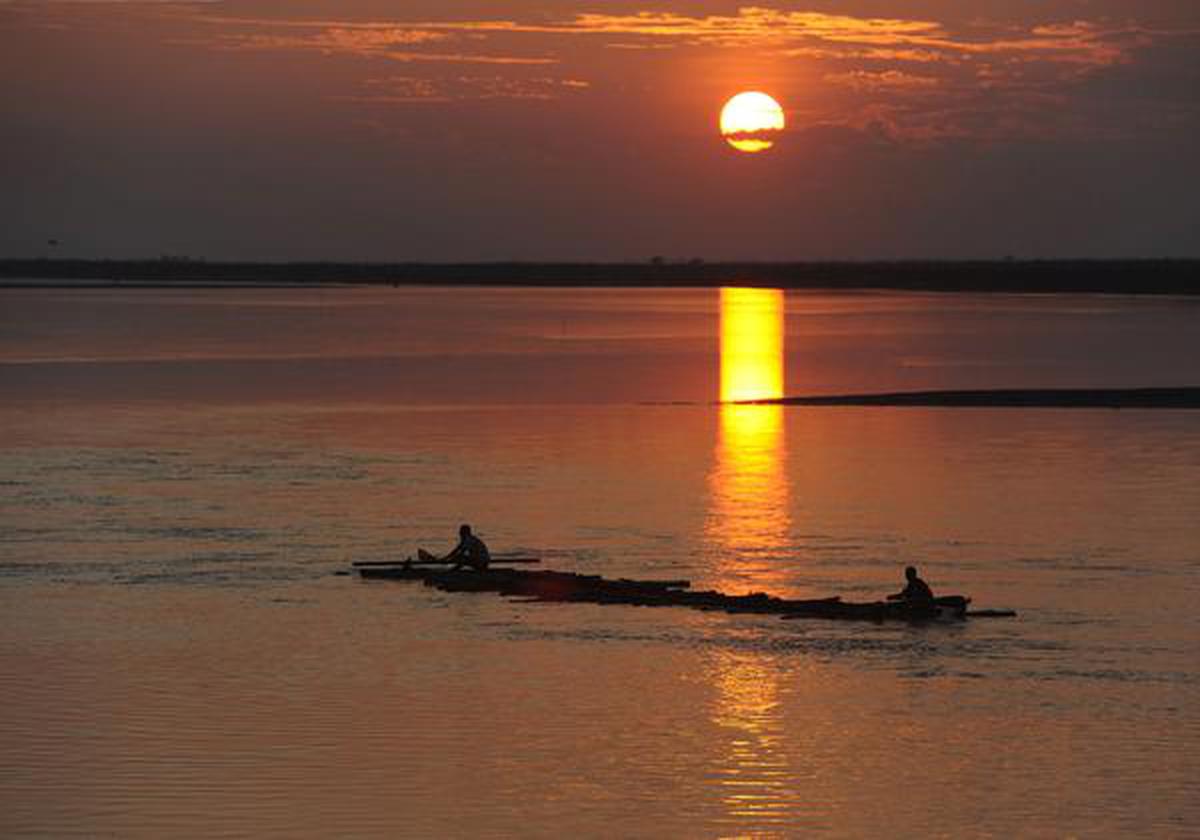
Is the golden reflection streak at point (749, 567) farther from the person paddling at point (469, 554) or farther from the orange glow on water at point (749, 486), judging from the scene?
the person paddling at point (469, 554)

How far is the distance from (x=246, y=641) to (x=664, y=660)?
19.5 ft

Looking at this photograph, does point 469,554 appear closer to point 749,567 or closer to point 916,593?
point 749,567

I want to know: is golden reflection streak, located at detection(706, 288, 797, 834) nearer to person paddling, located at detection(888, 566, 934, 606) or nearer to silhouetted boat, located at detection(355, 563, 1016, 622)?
silhouetted boat, located at detection(355, 563, 1016, 622)

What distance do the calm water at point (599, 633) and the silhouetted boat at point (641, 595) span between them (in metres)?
0.36

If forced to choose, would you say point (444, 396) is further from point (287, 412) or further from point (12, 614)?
point (12, 614)

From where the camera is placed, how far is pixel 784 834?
19797mm

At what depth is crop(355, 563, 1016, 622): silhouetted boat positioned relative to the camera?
101 feet

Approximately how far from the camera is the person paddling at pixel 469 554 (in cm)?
3431

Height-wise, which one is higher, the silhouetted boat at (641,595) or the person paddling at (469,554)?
the person paddling at (469,554)

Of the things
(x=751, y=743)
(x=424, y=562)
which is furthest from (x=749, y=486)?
(x=751, y=743)

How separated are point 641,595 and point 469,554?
11.8 feet

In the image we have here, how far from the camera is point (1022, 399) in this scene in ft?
255

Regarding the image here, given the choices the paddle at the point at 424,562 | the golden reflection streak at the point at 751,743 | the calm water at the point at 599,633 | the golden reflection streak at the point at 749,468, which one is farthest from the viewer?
the golden reflection streak at the point at 749,468

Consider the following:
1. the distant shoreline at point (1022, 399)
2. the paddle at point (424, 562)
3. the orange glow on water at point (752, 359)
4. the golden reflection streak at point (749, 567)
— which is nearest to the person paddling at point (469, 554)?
the paddle at point (424, 562)
